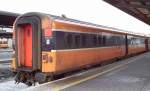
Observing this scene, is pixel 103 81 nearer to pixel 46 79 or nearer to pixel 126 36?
pixel 46 79

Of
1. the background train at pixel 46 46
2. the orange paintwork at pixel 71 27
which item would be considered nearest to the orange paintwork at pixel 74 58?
the background train at pixel 46 46

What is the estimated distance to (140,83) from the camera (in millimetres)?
15258

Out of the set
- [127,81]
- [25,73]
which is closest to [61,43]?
[25,73]

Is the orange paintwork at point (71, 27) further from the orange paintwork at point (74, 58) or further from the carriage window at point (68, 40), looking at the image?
the orange paintwork at point (74, 58)

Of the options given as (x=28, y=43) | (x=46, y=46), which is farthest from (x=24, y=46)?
(x=46, y=46)

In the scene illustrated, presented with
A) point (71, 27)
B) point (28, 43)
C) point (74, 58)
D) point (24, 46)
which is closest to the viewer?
point (28, 43)

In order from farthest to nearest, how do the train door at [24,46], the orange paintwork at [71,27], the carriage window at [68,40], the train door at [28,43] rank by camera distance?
the carriage window at [68,40] → the train door at [24,46] → the train door at [28,43] → the orange paintwork at [71,27]

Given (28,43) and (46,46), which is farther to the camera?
(28,43)

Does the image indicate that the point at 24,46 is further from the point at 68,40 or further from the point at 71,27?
the point at 71,27

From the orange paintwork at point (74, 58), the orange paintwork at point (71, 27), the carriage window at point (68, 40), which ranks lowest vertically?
the orange paintwork at point (74, 58)

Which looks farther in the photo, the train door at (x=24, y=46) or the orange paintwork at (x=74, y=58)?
the train door at (x=24, y=46)

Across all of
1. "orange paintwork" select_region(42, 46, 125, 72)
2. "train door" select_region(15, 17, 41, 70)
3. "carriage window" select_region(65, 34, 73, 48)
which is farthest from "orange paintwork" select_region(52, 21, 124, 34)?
"orange paintwork" select_region(42, 46, 125, 72)

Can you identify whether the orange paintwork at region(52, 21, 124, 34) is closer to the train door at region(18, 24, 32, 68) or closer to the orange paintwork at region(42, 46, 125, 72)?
the orange paintwork at region(42, 46, 125, 72)

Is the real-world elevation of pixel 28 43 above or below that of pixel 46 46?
above
